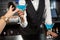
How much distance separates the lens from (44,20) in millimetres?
1065

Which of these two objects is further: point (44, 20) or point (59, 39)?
point (44, 20)

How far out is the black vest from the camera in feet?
3.37

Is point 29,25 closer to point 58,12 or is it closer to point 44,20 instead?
point 44,20

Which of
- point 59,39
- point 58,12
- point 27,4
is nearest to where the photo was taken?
point 59,39

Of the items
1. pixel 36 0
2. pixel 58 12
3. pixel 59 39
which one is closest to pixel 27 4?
pixel 36 0

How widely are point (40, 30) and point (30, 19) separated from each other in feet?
0.39

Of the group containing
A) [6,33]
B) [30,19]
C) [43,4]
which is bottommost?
[6,33]

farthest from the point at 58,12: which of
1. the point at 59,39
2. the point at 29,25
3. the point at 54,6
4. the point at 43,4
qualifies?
the point at 59,39

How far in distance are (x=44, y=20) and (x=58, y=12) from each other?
16 cm

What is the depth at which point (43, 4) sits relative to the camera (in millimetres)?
1046

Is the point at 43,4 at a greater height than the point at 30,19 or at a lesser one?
greater

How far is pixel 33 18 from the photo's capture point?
1040 millimetres

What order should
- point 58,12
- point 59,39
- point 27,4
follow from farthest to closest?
1. point 58,12
2. point 27,4
3. point 59,39

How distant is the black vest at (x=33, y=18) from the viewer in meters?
1.03
